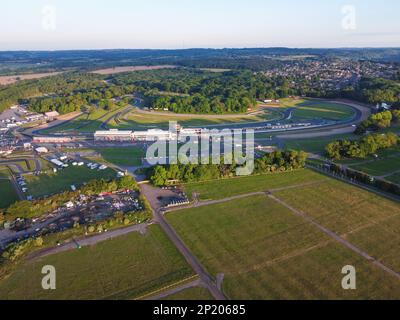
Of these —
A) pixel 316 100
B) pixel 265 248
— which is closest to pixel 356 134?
pixel 316 100

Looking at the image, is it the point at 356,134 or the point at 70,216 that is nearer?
the point at 70,216

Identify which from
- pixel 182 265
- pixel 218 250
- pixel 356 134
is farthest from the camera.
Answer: pixel 356 134

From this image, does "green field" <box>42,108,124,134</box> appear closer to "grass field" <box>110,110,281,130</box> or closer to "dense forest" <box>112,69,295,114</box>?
"grass field" <box>110,110,281,130</box>

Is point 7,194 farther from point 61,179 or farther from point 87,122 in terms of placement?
point 87,122

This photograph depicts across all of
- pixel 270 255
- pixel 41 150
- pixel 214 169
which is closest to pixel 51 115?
pixel 41 150

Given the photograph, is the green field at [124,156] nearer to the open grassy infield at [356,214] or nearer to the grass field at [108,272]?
the grass field at [108,272]
